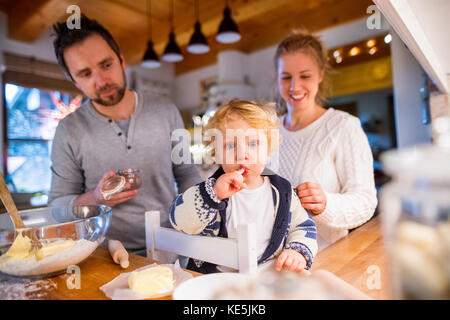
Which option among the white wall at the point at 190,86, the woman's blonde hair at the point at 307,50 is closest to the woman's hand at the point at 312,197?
the woman's blonde hair at the point at 307,50

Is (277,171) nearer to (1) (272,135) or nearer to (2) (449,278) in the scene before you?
(1) (272,135)

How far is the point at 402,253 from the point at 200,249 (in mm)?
389

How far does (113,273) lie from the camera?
1.77ft

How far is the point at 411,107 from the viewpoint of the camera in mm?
1084

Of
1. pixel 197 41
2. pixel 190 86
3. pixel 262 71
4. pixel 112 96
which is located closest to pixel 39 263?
pixel 112 96

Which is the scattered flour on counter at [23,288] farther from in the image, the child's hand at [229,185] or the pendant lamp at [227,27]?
the pendant lamp at [227,27]

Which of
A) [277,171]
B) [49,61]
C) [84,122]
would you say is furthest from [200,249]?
[49,61]

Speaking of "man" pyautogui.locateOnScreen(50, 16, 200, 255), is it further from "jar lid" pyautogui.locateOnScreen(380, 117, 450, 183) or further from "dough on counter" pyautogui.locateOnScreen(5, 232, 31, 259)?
"jar lid" pyautogui.locateOnScreen(380, 117, 450, 183)

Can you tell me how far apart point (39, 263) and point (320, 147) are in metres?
0.68

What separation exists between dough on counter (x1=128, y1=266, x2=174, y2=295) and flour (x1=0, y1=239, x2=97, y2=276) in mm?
162

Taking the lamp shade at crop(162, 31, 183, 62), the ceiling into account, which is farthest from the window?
the lamp shade at crop(162, 31, 183, 62)

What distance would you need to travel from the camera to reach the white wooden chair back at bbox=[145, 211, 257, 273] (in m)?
0.48

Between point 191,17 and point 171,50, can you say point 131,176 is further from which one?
point 191,17

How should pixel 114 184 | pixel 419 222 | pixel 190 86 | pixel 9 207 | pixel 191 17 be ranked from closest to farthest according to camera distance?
pixel 419 222
pixel 9 207
pixel 114 184
pixel 191 17
pixel 190 86
